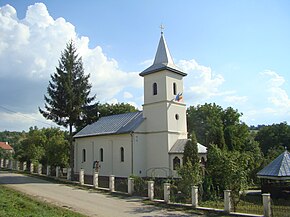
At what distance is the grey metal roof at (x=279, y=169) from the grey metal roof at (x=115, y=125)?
12.5 metres

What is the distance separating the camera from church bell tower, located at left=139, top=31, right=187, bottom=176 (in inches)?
1069

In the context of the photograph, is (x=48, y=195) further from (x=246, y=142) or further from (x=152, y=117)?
(x=246, y=142)

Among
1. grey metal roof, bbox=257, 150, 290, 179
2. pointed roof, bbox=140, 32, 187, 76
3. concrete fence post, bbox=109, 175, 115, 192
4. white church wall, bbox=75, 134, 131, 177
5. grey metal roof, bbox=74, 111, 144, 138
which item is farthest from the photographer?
grey metal roof, bbox=74, 111, 144, 138

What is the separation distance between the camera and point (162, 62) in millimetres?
29281

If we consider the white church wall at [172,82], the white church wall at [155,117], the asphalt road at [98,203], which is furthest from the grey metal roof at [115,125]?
the asphalt road at [98,203]

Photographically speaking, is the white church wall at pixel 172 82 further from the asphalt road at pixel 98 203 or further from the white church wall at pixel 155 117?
the asphalt road at pixel 98 203

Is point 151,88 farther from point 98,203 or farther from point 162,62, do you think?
point 98,203

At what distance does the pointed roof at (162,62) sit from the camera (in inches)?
1116

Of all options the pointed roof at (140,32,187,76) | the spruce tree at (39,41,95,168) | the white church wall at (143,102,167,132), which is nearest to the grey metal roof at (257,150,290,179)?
the white church wall at (143,102,167,132)

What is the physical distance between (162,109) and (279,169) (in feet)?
38.1

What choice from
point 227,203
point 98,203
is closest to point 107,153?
point 98,203

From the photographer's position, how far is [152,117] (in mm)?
28281

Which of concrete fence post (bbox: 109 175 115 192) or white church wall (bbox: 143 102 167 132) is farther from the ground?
white church wall (bbox: 143 102 167 132)

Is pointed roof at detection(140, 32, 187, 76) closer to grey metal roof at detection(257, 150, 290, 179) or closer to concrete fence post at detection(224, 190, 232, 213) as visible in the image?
grey metal roof at detection(257, 150, 290, 179)
